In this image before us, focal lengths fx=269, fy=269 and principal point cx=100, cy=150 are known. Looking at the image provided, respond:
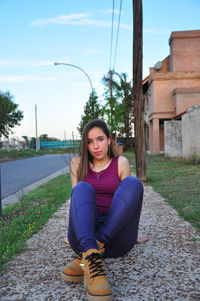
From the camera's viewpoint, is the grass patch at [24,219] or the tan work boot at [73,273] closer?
the tan work boot at [73,273]

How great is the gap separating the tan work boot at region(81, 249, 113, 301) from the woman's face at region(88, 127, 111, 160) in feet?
3.00

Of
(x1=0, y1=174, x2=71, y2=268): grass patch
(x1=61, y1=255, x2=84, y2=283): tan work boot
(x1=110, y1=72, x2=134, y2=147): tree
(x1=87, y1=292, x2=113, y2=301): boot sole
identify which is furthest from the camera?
(x1=110, y1=72, x2=134, y2=147): tree

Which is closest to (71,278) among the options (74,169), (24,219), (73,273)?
(73,273)

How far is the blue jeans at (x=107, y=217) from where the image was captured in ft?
6.12

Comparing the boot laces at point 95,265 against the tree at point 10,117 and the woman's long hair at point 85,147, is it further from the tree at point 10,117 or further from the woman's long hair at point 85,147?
the tree at point 10,117

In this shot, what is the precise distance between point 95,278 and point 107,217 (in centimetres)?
45

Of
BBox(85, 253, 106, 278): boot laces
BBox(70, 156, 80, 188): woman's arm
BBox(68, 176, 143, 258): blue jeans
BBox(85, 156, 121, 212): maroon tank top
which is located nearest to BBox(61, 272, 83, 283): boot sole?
BBox(68, 176, 143, 258): blue jeans

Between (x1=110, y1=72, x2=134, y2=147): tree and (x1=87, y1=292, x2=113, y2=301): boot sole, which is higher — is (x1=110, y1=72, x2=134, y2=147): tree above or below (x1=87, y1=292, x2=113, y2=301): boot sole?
above

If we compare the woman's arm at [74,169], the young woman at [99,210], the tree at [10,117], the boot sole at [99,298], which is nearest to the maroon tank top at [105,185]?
the young woman at [99,210]

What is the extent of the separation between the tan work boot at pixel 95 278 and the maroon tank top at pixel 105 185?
0.61m

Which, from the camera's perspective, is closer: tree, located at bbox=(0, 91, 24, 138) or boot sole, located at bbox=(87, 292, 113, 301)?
boot sole, located at bbox=(87, 292, 113, 301)

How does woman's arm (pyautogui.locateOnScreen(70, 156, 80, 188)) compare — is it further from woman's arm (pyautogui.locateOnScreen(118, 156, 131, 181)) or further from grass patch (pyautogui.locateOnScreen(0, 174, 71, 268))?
grass patch (pyautogui.locateOnScreen(0, 174, 71, 268))

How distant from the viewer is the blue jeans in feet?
6.12

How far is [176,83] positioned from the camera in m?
20.2
